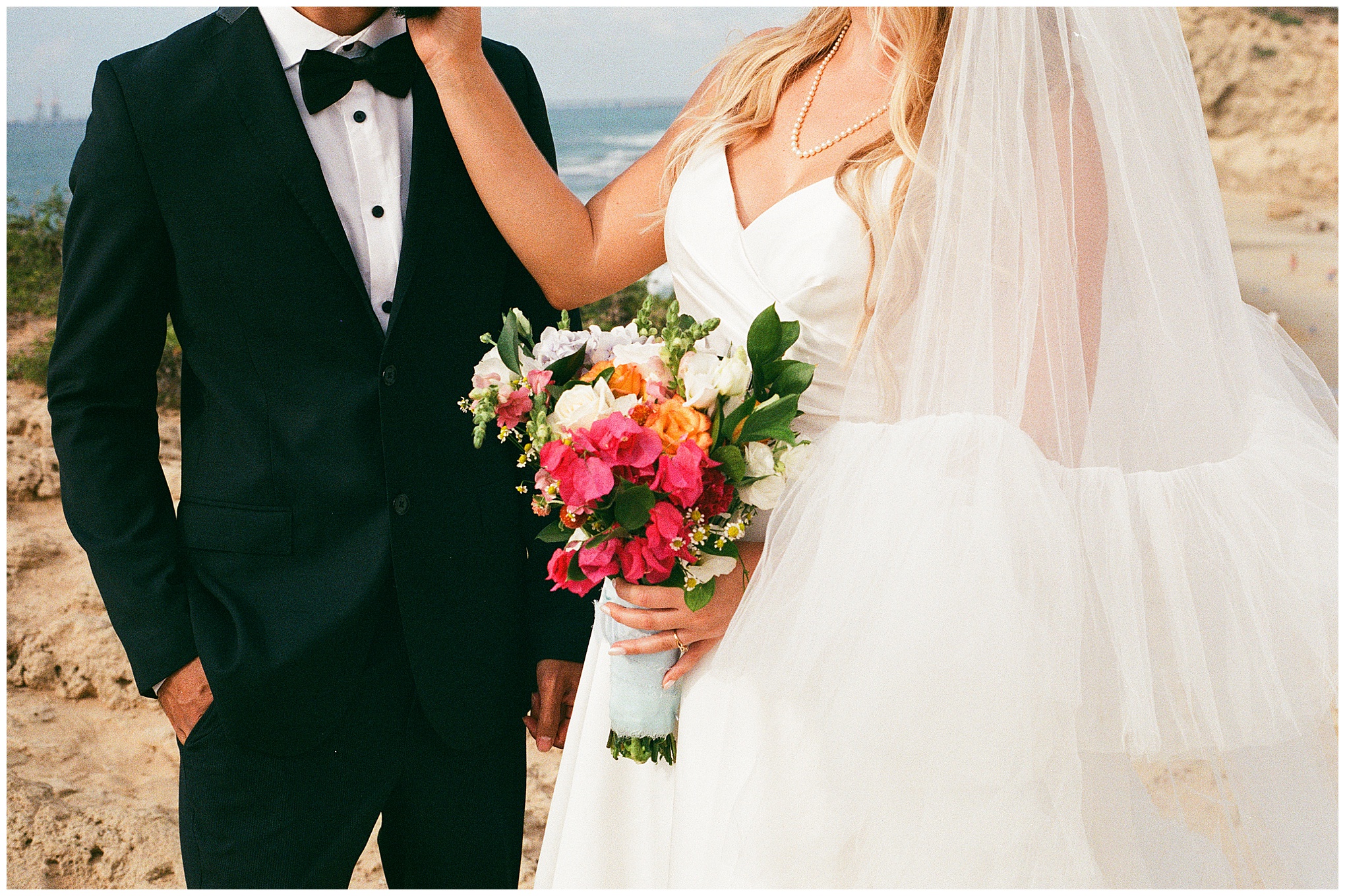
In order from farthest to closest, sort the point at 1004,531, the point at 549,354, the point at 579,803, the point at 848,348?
the point at 579,803
the point at 848,348
the point at 549,354
the point at 1004,531

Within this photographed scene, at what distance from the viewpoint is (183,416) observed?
6.33 ft

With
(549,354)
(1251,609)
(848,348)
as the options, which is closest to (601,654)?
(549,354)

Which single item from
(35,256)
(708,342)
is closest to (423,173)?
(708,342)

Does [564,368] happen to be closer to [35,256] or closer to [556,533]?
[556,533]

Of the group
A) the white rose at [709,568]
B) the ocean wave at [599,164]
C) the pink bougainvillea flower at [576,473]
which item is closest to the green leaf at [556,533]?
the pink bougainvillea flower at [576,473]

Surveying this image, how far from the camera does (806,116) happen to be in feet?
6.75

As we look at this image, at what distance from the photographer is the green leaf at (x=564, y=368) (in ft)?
5.66

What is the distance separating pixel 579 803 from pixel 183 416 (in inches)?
41.5

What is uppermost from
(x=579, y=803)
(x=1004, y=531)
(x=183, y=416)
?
(x=183, y=416)

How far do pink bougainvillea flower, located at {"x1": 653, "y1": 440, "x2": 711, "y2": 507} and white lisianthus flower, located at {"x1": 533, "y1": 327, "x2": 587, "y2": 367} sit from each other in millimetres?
285

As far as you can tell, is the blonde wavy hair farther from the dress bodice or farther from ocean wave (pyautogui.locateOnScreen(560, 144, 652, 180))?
ocean wave (pyautogui.locateOnScreen(560, 144, 652, 180))

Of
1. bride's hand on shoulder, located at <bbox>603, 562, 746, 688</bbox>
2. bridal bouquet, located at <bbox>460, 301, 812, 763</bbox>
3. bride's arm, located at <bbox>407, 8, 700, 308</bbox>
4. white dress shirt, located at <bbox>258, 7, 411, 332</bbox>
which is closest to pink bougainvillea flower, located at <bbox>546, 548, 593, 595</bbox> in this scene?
bridal bouquet, located at <bbox>460, 301, 812, 763</bbox>

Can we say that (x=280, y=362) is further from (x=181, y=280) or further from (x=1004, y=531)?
(x=1004, y=531)

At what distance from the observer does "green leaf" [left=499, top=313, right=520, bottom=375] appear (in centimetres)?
173
